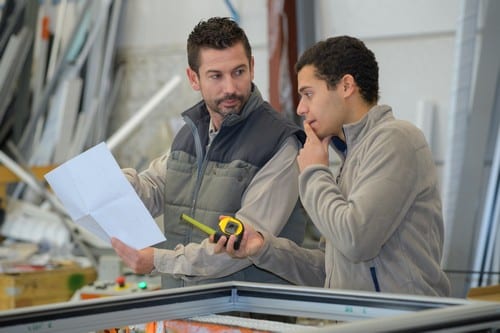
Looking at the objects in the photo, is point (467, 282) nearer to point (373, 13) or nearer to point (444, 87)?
point (444, 87)

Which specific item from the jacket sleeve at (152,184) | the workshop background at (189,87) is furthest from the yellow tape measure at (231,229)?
the workshop background at (189,87)

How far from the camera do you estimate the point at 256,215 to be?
6.92 feet

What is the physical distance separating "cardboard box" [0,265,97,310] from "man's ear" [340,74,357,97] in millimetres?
2559

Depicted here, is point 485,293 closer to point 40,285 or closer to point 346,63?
point 346,63

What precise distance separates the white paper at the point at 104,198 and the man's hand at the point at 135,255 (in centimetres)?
2

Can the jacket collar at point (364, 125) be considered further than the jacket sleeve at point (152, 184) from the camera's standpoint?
No

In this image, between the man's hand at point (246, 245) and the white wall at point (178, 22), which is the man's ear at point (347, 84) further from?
the white wall at point (178, 22)

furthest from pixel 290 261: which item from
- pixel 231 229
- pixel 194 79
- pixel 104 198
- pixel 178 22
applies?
pixel 178 22

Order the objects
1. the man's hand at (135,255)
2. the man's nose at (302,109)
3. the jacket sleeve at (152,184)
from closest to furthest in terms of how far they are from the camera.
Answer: the man's nose at (302,109) < the man's hand at (135,255) < the jacket sleeve at (152,184)

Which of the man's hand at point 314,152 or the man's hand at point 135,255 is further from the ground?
the man's hand at point 314,152

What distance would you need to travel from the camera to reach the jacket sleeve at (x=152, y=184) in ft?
7.79

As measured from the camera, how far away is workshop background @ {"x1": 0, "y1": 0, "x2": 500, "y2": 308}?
3977mm

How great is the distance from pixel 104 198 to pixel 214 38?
52 centimetres

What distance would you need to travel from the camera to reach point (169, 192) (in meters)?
2.33
